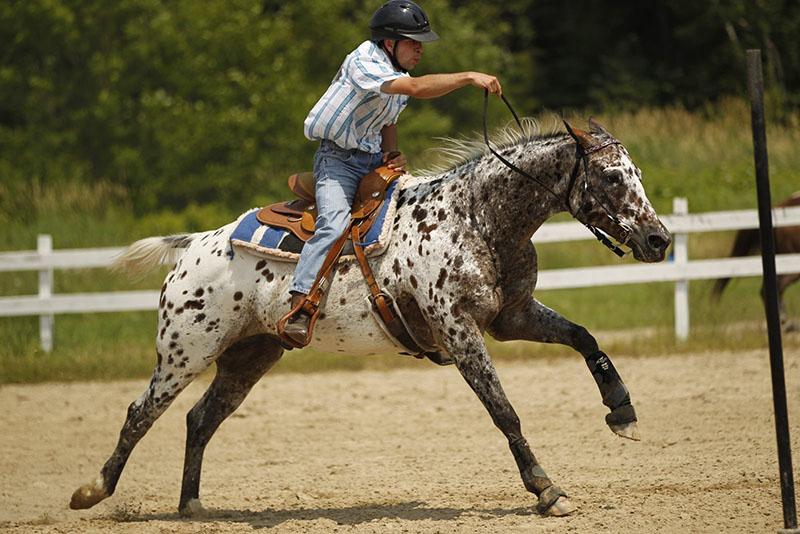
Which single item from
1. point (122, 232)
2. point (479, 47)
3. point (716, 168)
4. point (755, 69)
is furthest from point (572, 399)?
point (479, 47)

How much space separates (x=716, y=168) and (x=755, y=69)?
1428cm

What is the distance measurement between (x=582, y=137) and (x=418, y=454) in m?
3.02

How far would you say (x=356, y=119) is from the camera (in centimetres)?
689

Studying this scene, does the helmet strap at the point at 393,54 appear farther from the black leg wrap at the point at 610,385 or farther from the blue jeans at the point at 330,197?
the black leg wrap at the point at 610,385

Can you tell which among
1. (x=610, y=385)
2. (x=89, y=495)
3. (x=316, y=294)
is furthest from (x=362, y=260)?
(x=89, y=495)

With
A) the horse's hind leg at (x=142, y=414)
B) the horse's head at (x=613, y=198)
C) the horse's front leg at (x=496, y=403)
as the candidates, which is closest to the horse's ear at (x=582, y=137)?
the horse's head at (x=613, y=198)

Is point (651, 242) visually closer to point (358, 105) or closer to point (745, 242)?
point (358, 105)

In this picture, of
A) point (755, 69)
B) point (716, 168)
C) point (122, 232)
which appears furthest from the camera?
point (716, 168)

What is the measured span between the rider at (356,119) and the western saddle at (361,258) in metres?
0.04

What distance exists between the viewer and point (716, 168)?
19.6m

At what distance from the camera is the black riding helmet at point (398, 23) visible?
6652 millimetres

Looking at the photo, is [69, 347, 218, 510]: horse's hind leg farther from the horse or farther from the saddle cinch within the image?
the horse

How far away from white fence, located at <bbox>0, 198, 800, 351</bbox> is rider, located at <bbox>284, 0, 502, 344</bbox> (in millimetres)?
5857

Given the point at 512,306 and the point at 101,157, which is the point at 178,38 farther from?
the point at 512,306
